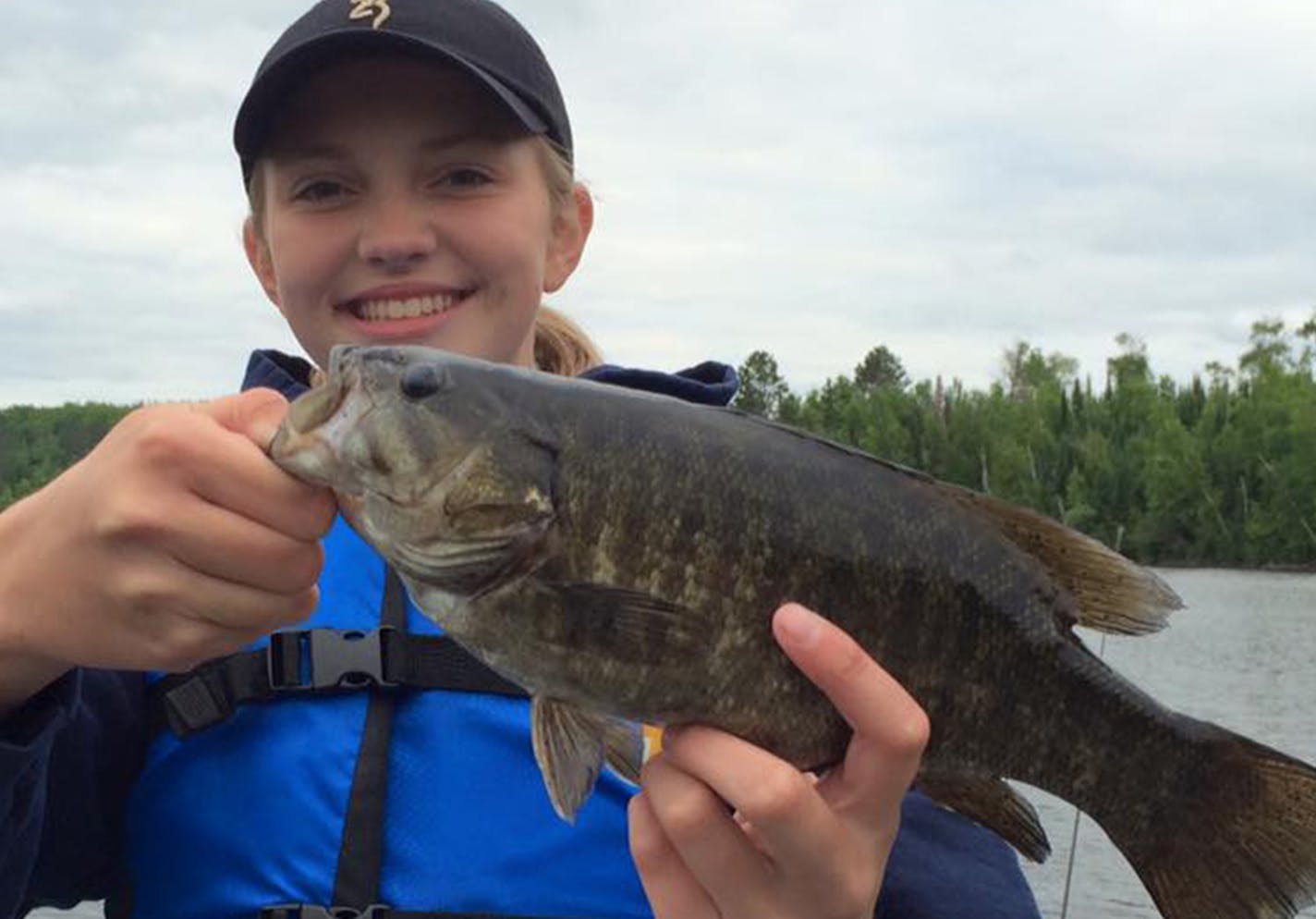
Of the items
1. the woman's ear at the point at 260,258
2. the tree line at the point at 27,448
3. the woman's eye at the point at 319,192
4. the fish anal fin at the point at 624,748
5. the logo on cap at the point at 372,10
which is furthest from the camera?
the tree line at the point at 27,448

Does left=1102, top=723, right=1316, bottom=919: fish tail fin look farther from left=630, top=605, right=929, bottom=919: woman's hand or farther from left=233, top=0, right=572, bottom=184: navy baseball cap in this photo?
left=233, top=0, right=572, bottom=184: navy baseball cap

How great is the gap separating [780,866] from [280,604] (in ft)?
3.38

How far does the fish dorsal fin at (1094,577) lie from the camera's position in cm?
287

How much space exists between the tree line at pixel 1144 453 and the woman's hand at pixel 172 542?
181 ft

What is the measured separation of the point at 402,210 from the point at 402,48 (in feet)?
1.34

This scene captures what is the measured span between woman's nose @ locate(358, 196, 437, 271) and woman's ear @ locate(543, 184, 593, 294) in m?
0.69

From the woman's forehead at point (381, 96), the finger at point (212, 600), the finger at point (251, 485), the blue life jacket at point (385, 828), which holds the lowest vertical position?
the blue life jacket at point (385, 828)

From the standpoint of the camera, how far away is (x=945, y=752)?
271 cm

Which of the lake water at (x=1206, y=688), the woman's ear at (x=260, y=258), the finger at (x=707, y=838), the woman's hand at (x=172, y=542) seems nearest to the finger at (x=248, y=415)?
the woman's hand at (x=172, y=542)

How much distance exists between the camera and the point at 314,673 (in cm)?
383

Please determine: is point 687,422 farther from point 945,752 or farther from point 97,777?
point 97,777

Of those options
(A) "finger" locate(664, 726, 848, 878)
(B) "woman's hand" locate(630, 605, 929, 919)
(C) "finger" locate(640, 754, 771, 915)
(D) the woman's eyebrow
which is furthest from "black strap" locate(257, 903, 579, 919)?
(D) the woman's eyebrow

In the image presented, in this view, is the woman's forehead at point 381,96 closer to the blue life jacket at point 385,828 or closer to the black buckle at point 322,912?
the blue life jacket at point 385,828

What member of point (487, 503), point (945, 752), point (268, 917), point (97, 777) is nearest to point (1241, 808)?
point (945, 752)
